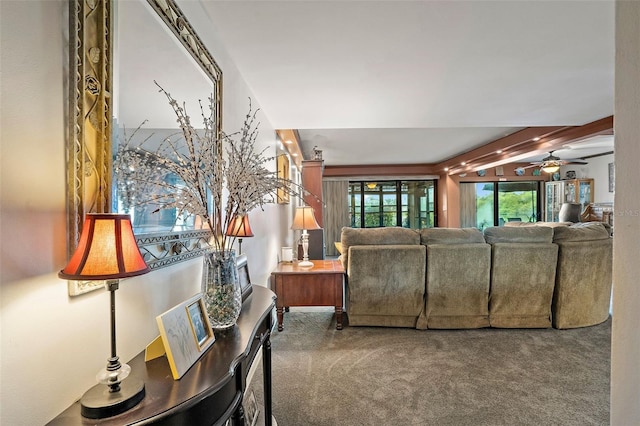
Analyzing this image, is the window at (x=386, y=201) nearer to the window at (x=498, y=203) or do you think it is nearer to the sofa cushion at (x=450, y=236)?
the window at (x=498, y=203)

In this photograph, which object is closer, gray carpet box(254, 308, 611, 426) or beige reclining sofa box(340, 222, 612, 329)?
gray carpet box(254, 308, 611, 426)

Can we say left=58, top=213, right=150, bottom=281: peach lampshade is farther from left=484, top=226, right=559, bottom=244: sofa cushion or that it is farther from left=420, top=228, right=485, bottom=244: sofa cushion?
left=484, top=226, right=559, bottom=244: sofa cushion

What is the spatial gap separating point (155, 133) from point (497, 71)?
254 centimetres

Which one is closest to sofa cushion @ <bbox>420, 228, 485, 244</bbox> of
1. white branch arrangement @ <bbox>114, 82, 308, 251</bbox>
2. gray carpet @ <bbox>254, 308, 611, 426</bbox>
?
gray carpet @ <bbox>254, 308, 611, 426</bbox>

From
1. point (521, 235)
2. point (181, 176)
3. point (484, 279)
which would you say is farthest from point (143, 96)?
point (521, 235)

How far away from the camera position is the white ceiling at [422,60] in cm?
175

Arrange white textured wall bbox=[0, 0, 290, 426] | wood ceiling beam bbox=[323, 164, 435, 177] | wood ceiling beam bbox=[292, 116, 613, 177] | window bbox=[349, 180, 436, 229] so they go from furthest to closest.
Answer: window bbox=[349, 180, 436, 229] < wood ceiling beam bbox=[323, 164, 435, 177] < wood ceiling beam bbox=[292, 116, 613, 177] < white textured wall bbox=[0, 0, 290, 426]

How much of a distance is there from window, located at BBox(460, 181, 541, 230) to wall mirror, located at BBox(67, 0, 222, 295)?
9261 millimetres

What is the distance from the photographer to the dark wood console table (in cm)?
72

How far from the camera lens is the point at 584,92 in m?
2.99

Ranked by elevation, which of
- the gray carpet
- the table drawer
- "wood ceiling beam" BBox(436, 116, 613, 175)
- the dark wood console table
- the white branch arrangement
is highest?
"wood ceiling beam" BBox(436, 116, 613, 175)

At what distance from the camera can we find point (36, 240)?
708 mm

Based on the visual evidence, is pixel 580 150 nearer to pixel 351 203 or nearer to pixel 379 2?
pixel 351 203

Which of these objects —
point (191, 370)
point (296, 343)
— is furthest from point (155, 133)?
point (296, 343)
